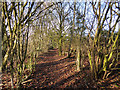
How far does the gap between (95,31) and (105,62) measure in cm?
153

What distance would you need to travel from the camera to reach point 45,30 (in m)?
15.3

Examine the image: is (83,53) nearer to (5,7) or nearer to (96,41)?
(96,41)

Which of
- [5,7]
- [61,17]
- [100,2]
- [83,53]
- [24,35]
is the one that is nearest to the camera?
[5,7]

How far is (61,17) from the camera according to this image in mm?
11211

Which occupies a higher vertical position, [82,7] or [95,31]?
[82,7]

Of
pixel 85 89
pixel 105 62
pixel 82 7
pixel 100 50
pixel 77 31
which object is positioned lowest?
pixel 85 89

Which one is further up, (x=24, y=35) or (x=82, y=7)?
(x=82, y=7)

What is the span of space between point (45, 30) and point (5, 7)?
40.1 ft

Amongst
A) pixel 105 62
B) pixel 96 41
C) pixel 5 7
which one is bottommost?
pixel 105 62

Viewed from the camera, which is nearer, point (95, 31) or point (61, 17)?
point (95, 31)

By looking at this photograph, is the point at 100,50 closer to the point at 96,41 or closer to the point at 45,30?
the point at 96,41

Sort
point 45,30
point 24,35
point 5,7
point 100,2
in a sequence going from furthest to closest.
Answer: point 45,30
point 100,2
point 24,35
point 5,7

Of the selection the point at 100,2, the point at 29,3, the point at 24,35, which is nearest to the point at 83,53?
the point at 100,2

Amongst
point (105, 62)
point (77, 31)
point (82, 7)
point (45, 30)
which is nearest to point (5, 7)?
point (77, 31)
